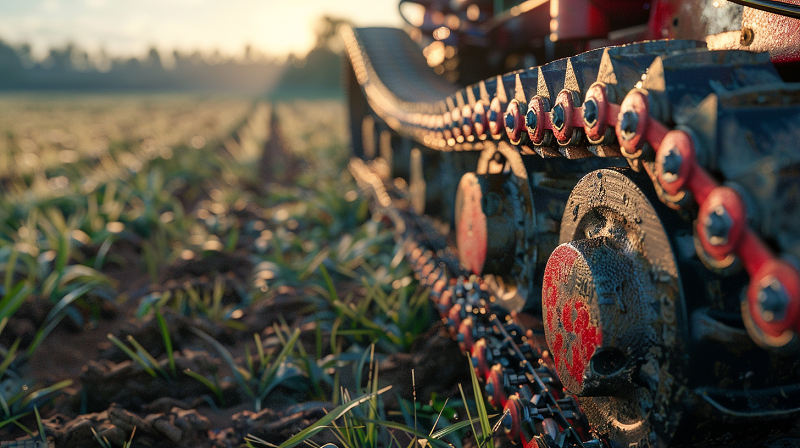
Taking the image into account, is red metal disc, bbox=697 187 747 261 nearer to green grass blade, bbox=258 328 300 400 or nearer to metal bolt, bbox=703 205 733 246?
metal bolt, bbox=703 205 733 246

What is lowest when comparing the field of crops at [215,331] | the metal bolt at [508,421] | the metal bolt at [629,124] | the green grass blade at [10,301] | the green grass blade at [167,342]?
the field of crops at [215,331]

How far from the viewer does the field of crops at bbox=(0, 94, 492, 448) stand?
203 cm

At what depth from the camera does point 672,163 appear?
3.22ft

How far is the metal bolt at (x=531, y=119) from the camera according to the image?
1.55 metres

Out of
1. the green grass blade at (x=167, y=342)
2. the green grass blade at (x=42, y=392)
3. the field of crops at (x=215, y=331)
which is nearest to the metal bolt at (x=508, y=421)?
the field of crops at (x=215, y=331)

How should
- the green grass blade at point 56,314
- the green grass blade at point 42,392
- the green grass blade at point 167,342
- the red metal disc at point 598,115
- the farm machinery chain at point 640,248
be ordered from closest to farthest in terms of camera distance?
the farm machinery chain at point 640,248
the red metal disc at point 598,115
the green grass blade at point 42,392
the green grass blade at point 167,342
the green grass blade at point 56,314

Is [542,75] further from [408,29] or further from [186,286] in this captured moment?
[408,29]

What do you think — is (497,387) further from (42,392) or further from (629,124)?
(42,392)

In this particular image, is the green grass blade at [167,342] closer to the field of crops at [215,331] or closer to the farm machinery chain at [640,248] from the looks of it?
the field of crops at [215,331]

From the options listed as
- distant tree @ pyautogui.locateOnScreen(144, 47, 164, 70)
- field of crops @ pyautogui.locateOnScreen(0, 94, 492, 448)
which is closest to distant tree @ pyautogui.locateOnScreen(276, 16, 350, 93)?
distant tree @ pyautogui.locateOnScreen(144, 47, 164, 70)

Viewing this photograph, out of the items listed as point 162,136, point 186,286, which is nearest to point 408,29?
point 186,286

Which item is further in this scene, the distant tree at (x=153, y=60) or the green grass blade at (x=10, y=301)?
the distant tree at (x=153, y=60)

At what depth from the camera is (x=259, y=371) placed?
2.43m

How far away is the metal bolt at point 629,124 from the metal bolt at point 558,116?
0.28 metres
